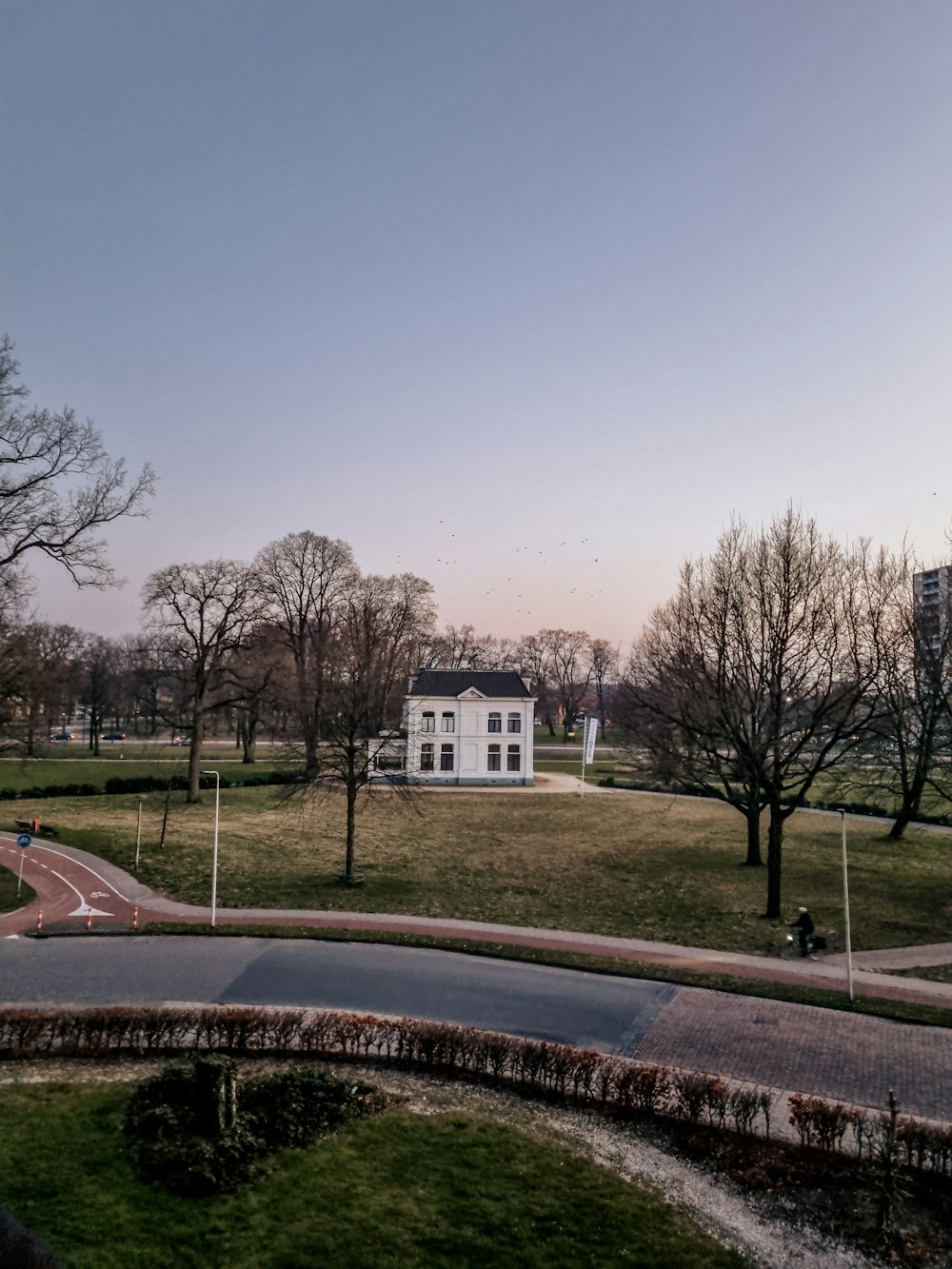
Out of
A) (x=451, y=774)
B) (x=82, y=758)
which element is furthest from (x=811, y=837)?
(x=82, y=758)

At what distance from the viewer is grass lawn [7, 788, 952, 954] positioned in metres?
24.5

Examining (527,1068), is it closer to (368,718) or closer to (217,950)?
(217,950)

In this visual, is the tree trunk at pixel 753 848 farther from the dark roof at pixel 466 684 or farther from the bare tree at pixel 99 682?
the bare tree at pixel 99 682

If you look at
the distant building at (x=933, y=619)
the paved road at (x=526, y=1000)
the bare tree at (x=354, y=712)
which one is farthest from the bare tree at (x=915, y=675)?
the bare tree at (x=354, y=712)

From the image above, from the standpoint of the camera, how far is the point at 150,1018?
1450 centimetres

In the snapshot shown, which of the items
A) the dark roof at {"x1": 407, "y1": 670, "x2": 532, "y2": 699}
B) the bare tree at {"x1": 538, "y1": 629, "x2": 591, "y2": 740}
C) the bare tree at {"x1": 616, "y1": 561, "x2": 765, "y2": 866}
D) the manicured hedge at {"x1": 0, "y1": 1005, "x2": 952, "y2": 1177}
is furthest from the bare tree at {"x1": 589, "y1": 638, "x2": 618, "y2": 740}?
the manicured hedge at {"x1": 0, "y1": 1005, "x2": 952, "y2": 1177}

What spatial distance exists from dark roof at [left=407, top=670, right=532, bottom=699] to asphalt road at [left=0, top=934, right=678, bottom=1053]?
4070cm

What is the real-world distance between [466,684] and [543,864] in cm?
3118

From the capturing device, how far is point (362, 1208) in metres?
9.73

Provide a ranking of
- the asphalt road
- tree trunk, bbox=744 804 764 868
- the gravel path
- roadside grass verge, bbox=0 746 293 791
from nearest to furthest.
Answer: the gravel path < the asphalt road < tree trunk, bbox=744 804 764 868 < roadside grass verge, bbox=0 746 293 791

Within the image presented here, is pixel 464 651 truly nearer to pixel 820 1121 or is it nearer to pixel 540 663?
pixel 540 663

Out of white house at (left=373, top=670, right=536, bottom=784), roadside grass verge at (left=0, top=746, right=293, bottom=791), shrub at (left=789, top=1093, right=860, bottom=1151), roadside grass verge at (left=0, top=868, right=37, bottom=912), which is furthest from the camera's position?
white house at (left=373, top=670, right=536, bottom=784)

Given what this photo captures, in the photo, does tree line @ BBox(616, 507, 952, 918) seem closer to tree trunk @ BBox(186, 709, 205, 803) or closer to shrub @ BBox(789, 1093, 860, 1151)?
shrub @ BBox(789, 1093, 860, 1151)

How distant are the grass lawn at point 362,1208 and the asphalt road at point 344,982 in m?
4.56
